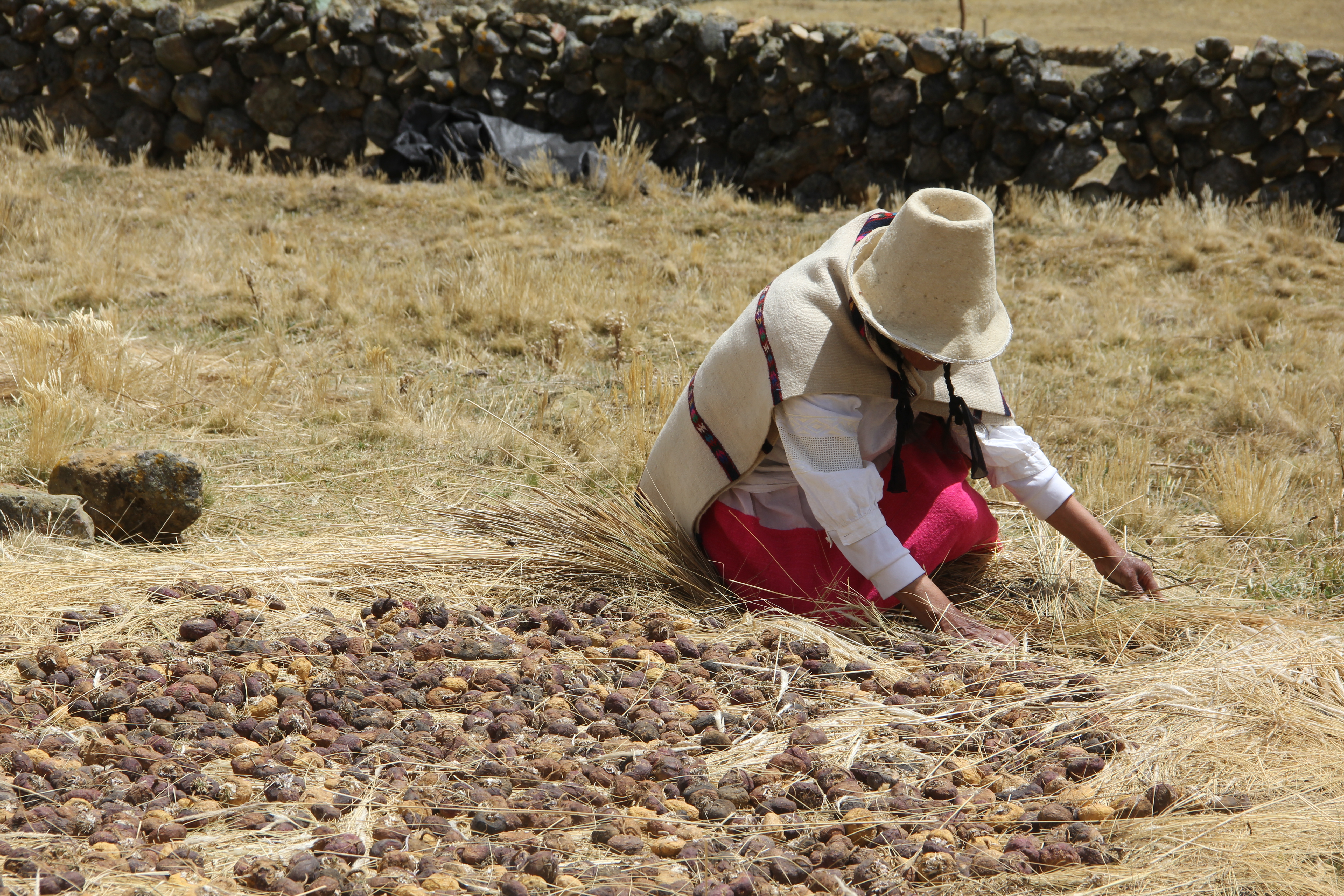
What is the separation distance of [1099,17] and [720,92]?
19.5 meters

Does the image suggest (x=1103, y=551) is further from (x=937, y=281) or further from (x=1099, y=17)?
(x=1099, y=17)

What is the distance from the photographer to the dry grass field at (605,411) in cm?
239

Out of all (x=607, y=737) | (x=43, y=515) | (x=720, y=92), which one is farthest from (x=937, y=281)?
(x=720, y=92)

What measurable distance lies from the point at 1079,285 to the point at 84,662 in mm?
5721

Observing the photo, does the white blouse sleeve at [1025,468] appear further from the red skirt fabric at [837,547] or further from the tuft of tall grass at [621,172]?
the tuft of tall grass at [621,172]

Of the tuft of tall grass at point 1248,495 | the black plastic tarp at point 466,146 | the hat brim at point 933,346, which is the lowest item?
the tuft of tall grass at point 1248,495

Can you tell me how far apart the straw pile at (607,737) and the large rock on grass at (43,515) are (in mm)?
77

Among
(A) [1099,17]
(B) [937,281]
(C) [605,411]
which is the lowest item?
(C) [605,411]

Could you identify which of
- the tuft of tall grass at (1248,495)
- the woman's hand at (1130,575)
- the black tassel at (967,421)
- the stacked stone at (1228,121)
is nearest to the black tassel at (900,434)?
the black tassel at (967,421)

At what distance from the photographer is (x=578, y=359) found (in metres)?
5.13

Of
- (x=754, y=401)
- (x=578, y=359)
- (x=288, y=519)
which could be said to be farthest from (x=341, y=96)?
(x=754, y=401)

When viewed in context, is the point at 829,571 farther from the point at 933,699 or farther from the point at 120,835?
the point at 120,835

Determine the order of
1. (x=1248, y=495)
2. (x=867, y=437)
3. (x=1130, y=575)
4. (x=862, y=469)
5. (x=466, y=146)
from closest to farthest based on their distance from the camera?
(x=862, y=469)
(x=867, y=437)
(x=1130, y=575)
(x=1248, y=495)
(x=466, y=146)

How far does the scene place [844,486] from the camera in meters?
2.55
